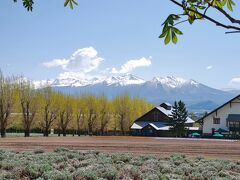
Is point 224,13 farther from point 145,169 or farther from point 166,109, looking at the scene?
point 166,109

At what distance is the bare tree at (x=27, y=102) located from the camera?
61938 millimetres

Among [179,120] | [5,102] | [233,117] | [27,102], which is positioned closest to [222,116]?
[233,117]

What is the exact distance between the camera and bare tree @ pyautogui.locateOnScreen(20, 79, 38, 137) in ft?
203

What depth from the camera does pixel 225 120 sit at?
6269 centimetres

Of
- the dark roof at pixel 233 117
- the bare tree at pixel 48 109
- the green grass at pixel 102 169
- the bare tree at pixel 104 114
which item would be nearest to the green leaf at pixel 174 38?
the green grass at pixel 102 169

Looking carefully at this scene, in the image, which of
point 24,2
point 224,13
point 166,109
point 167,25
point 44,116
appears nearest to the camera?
point 224,13

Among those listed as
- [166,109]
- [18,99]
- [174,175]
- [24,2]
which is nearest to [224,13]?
[24,2]

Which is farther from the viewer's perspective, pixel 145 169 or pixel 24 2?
pixel 145 169

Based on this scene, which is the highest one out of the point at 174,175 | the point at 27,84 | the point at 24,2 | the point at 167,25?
the point at 27,84

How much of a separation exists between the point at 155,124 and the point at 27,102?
2411 centimetres

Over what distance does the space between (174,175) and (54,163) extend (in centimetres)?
506

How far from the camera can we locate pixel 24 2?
2.06m

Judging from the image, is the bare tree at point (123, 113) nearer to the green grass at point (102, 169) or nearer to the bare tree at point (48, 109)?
the bare tree at point (48, 109)

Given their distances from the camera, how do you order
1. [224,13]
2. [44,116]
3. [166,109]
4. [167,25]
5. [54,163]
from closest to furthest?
[224,13] → [167,25] → [54,163] → [44,116] → [166,109]
